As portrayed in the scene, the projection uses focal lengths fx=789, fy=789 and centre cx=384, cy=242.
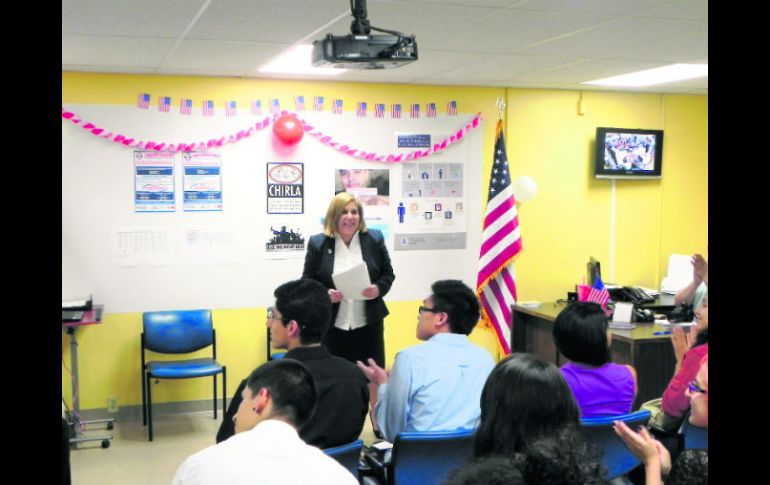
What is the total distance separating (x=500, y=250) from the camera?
20.4 feet

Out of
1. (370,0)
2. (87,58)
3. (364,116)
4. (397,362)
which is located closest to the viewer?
(397,362)

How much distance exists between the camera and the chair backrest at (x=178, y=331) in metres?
5.56

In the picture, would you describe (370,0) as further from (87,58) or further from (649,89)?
(649,89)

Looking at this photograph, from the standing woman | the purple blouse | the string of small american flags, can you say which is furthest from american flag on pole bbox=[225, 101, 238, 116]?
the purple blouse

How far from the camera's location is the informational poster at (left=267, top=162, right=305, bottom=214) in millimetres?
5984

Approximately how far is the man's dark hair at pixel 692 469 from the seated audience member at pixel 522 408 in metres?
0.43

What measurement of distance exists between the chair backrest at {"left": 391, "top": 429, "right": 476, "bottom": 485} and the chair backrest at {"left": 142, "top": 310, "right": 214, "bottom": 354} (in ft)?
11.0

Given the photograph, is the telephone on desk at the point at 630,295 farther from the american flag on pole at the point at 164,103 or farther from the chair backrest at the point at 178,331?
the american flag on pole at the point at 164,103

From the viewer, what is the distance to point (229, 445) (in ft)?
5.97

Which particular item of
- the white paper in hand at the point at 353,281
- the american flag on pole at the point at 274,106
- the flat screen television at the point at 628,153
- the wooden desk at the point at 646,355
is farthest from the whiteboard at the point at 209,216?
the wooden desk at the point at 646,355

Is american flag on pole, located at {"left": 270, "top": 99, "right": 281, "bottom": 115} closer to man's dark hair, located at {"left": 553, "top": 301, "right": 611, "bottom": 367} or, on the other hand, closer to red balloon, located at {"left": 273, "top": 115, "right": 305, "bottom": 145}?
red balloon, located at {"left": 273, "top": 115, "right": 305, "bottom": 145}
